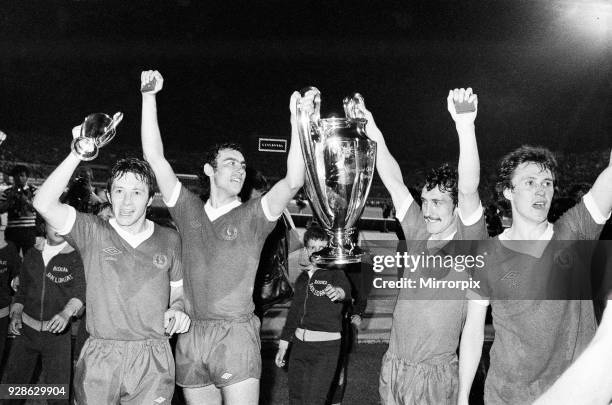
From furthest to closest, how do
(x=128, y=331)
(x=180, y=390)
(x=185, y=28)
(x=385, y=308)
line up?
1. (x=185, y=28)
2. (x=385, y=308)
3. (x=180, y=390)
4. (x=128, y=331)

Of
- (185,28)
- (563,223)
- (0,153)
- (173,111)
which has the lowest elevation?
(563,223)

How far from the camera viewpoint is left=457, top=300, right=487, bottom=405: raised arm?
1.99 metres

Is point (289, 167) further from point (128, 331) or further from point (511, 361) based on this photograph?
point (511, 361)

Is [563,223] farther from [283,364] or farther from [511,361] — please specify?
[283,364]

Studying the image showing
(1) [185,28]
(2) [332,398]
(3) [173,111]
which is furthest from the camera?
(3) [173,111]

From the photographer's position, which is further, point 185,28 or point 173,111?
point 173,111

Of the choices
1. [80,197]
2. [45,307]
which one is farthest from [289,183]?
[80,197]

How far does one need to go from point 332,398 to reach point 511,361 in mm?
1301

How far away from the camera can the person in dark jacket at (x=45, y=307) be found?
2.98 metres

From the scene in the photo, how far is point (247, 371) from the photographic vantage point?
226cm

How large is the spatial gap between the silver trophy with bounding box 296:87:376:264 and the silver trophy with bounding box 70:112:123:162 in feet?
2.67

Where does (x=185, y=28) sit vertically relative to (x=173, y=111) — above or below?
above

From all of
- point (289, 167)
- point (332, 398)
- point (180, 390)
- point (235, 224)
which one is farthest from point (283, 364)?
point (289, 167)

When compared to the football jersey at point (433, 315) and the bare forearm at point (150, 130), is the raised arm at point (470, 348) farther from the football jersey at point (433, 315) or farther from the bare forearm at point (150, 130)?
the bare forearm at point (150, 130)
